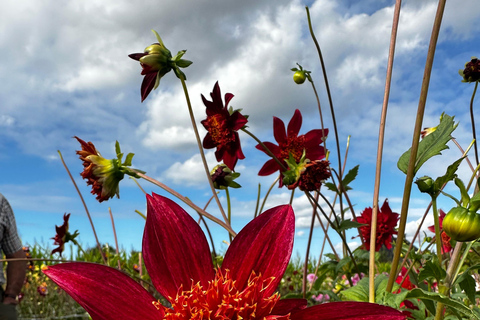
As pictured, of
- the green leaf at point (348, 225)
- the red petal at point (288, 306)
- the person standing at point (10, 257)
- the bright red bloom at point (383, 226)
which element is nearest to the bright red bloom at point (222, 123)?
the green leaf at point (348, 225)

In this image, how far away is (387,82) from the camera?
56 centimetres

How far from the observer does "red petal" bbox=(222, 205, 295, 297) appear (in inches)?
20.0

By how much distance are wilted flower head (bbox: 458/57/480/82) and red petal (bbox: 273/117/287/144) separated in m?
0.52

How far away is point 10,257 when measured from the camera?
3387 mm

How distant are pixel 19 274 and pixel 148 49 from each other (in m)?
3.08

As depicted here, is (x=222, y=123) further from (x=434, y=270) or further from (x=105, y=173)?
(x=434, y=270)

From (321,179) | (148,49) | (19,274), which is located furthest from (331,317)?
(19,274)

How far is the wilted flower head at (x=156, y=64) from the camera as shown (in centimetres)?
87

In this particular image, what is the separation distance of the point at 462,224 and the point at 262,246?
239 millimetres

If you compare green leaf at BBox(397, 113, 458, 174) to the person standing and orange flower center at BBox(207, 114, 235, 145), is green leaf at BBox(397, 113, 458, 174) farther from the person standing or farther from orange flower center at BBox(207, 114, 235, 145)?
the person standing

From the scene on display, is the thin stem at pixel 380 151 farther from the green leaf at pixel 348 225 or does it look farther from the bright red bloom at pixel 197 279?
the green leaf at pixel 348 225

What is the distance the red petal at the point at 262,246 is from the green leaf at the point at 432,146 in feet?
0.58

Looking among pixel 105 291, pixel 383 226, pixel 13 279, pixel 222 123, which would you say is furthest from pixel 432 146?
pixel 13 279

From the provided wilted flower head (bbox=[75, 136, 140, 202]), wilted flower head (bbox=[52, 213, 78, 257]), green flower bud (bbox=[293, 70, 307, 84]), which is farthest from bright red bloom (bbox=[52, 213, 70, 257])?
green flower bud (bbox=[293, 70, 307, 84])
